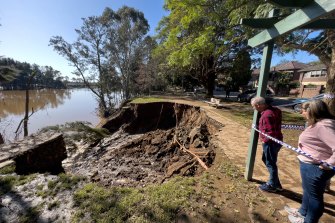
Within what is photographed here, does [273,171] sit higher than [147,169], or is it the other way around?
[273,171]

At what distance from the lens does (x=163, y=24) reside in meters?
14.4

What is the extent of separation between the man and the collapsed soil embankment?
2.25m

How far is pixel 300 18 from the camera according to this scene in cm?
224

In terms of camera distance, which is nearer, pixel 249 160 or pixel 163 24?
pixel 249 160

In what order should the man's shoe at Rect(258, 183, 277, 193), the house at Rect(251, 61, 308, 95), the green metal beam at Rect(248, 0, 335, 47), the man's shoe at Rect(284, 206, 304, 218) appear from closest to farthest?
the green metal beam at Rect(248, 0, 335, 47), the man's shoe at Rect(284, 206, 304, 218), the man's shoe at Rect(258, 183, 277, 193), the house at Rect(251, 61, 308, 95)

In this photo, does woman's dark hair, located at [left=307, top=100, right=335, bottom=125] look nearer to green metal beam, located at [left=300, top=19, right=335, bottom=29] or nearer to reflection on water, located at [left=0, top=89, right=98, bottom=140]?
green metal beam, located at [left=300, top=19, right=335, bottom=29]

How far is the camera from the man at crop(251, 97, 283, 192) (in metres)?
3.19

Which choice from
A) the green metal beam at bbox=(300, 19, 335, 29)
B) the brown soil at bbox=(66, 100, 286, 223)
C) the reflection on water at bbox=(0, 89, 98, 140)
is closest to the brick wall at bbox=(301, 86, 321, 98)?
the brown soil at bbox=(66, 100, 286, 223)

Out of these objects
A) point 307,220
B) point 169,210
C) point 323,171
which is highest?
point 323,171

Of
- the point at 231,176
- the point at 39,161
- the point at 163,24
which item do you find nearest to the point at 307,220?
the point at 231,176

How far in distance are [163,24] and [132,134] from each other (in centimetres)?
886

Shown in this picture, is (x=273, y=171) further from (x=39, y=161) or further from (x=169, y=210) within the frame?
(x=39, y=161)

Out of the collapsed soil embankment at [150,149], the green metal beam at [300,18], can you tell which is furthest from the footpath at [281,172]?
the green metal beam at [300,18]

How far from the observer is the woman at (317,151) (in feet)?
6.68
